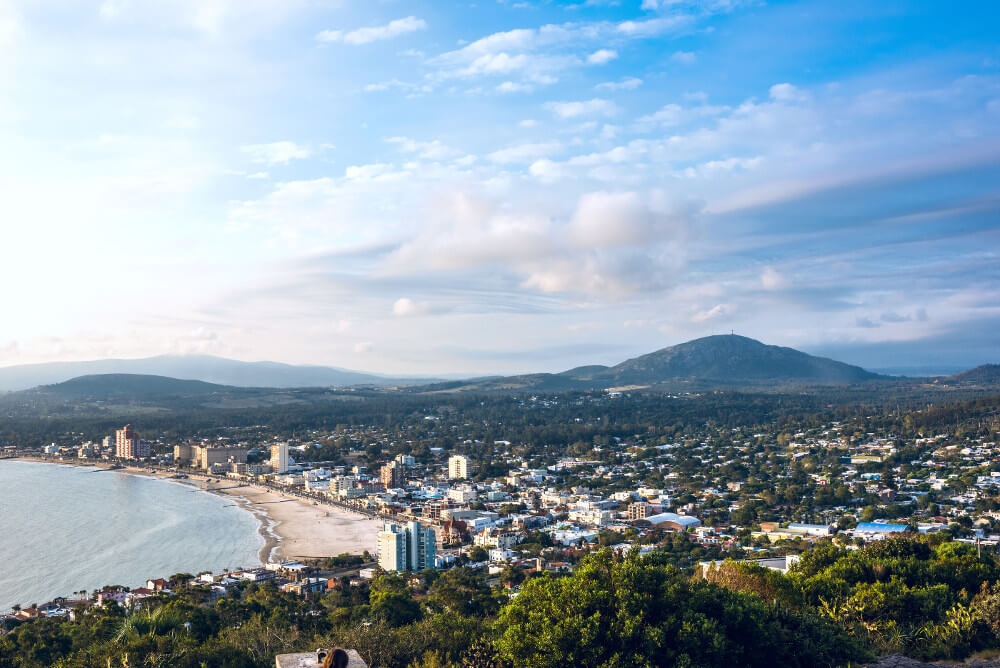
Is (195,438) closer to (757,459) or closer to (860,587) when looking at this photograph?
(757,459)

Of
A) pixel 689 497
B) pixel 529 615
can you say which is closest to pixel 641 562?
pixel 529 615

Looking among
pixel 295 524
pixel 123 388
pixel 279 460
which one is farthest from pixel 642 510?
pixel 123 388

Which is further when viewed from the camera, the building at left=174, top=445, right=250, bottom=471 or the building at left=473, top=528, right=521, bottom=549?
the building at left=174, top=445, right=250, bottom=471

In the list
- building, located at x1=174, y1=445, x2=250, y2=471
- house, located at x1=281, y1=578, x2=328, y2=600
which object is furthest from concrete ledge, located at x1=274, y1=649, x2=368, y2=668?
building, located at x1=174, y1=445, x2=250, y2=471

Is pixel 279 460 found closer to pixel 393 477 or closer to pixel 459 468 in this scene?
pixel 393 477

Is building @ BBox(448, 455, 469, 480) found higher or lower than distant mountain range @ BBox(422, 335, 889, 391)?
lower

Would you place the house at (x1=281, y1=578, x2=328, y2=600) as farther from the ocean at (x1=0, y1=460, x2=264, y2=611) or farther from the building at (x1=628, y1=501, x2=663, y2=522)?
the building at (x1=628, y1=501, x2=663, y2=522)

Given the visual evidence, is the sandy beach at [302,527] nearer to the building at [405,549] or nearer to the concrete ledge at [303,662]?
the building at [405,549]

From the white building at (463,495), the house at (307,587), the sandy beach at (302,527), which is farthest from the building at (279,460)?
the house at (307,587)
